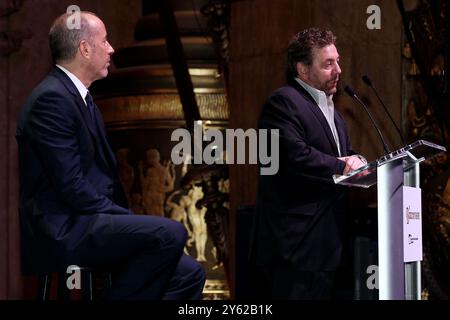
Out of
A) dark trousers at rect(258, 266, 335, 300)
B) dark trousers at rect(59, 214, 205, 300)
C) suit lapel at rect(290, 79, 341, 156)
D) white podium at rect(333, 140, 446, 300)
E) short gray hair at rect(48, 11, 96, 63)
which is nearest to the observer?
white podium at rect(333, 140, 446, 300)

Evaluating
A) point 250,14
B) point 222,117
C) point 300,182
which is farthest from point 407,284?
point 222,117

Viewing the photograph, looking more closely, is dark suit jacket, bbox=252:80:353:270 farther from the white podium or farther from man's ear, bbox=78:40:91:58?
man's ear, bbox=78:40:91:58

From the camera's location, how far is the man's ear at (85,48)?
520 centimetres

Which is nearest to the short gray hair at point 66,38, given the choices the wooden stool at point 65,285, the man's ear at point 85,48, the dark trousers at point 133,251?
the man's ear at point 85,48

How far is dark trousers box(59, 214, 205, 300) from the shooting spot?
4.87 metres

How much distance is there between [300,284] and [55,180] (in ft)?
4.35

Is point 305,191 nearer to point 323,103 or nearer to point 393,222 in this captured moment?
point 323,103

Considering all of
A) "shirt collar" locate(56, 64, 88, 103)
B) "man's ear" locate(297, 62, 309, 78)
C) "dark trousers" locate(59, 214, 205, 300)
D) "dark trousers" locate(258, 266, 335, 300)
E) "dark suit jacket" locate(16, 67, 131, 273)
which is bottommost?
"dark trousers" locate(258, 266, 335, 300)

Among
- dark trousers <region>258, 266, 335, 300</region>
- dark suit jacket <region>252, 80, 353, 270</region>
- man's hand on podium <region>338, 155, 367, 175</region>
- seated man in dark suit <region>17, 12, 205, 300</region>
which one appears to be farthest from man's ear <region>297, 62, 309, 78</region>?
seated man in dark suit <region>17, 12, 205, 300</region>

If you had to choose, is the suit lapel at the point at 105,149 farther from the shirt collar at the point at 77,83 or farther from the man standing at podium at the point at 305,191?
the man standing at podium at the point at 305,191

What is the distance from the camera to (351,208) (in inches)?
255

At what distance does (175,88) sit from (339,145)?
10.8ft

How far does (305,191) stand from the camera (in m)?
5.60

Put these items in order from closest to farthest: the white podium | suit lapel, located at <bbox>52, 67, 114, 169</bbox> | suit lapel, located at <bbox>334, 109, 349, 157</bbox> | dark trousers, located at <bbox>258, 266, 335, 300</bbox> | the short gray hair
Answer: the white podium
suit lapel, located at <bbox>52, 67, 114, 169</bbox>
the short gray hair
dark trousers, located at <bbox>258, 266, 335, 300</bbox>
suit lapel, located at <bbox>334, 109, 349, 157</bbox>
